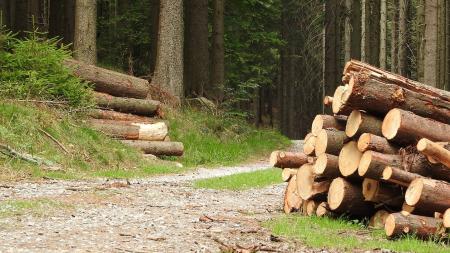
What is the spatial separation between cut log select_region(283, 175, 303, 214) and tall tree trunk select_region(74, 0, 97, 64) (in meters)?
10.5

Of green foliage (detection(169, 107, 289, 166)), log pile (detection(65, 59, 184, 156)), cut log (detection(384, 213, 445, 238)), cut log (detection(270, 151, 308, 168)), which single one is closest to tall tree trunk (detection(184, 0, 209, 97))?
green foliage (detection(169, 107, 289, 166))

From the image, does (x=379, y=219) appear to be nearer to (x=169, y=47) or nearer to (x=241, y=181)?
(x=241, y=181)

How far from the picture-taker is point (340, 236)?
7.25 metres

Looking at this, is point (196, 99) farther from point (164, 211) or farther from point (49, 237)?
point (49, 237)

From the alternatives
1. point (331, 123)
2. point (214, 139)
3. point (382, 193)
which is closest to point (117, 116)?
point (214, 139)

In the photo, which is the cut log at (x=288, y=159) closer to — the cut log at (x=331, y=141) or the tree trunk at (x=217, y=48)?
the cut log at (x=331, y=141)

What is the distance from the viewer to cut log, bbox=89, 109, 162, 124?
16.2 metres

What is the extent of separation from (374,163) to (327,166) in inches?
33.4

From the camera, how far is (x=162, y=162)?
637 inches

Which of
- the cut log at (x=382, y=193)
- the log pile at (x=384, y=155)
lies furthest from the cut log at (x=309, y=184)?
the cut log at (x=382, y=193)

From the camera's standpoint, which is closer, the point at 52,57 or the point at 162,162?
the point at 52,57

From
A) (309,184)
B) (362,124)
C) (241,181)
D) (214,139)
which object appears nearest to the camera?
(362,124)

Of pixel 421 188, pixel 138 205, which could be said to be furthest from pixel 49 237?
pixel 421 188

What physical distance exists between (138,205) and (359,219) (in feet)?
9.93
